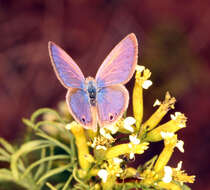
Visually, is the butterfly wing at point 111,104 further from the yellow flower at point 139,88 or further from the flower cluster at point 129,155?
the yellow flower at point 139,88

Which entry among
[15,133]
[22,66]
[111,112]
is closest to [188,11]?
[22,66]

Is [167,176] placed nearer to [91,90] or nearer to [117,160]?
[117,160]

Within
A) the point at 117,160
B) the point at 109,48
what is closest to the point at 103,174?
the point at 117,160

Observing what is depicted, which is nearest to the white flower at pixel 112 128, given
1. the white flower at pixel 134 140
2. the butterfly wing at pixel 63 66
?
the white flower at pixel 134 140

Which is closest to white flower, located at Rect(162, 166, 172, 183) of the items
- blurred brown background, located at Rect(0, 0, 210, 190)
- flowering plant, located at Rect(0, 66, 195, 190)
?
flowering plant, located at Rect(0, 66, 195, 190)

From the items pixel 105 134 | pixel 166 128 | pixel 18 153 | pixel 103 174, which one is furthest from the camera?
pixel 18 153

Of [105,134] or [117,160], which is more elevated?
[105,134]

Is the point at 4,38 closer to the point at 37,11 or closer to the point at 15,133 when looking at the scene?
the point at 37,11

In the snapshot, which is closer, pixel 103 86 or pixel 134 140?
pixel 134 140
